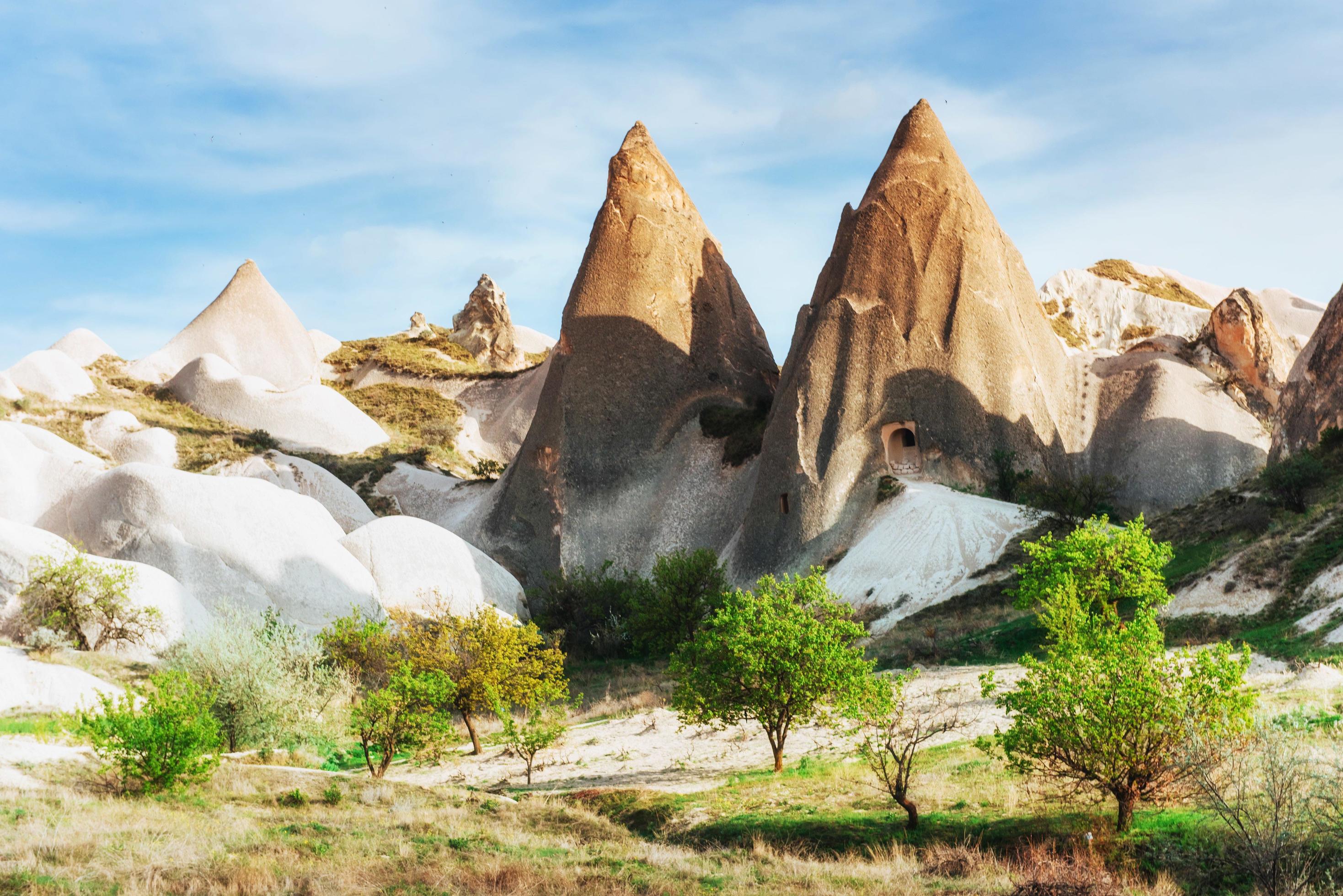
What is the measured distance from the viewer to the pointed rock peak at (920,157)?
36969 millimetres

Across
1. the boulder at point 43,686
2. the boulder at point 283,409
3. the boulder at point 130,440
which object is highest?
the boulder at point 283,409

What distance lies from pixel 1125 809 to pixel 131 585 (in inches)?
865

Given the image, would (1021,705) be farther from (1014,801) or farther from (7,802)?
(7,802)

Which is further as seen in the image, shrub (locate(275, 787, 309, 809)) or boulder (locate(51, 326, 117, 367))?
boulder (locate(51, 326, 117, 367))

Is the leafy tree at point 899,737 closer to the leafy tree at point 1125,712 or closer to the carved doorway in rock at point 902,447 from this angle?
the leafy tree at point 1125,712

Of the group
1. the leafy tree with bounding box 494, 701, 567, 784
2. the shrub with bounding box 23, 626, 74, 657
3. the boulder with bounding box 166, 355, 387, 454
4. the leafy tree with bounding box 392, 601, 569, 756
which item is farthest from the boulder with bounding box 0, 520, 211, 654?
the boulder with bounding box 166, 355, 387, 454

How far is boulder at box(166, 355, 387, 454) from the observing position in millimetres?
53625

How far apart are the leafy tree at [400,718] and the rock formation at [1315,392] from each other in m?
22.0

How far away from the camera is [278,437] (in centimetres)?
5347

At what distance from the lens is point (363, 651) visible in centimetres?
2358

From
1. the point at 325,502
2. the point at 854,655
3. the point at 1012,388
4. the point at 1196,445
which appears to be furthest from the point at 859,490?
the point at 325,502

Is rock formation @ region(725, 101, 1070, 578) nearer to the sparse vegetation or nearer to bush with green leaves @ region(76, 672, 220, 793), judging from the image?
the sparse vegetation

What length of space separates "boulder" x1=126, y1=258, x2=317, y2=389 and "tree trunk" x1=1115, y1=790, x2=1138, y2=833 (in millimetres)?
59282

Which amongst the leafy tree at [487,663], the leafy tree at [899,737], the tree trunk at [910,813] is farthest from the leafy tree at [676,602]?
the tree trunk at [910,813]
